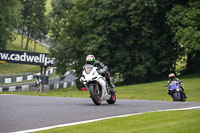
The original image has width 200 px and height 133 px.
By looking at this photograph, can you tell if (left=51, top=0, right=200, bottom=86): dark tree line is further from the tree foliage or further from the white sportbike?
the white sportbike

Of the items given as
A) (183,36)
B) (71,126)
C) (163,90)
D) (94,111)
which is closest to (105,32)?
(183,36)

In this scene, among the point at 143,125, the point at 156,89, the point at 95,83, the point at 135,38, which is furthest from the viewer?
the point at 135,38

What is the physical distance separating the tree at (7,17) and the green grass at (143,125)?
160 feet

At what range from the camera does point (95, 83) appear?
538 inches

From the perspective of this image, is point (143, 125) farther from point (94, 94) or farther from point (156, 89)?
point (156, 89)

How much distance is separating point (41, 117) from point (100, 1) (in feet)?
118

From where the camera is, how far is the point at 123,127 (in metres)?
8.30

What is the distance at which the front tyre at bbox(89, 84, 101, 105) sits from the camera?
43.6 feet

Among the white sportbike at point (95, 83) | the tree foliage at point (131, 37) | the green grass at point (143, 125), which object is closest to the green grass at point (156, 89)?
the tree foliage at point (131, 37)

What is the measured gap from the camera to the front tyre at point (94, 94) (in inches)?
523

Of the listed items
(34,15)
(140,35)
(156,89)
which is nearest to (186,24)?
(140,35)

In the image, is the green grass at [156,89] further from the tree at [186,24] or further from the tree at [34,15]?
the tree at [34,15]

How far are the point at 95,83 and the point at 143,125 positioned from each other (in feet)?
17.2

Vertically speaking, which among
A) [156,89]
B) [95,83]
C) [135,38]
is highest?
[135,38]
